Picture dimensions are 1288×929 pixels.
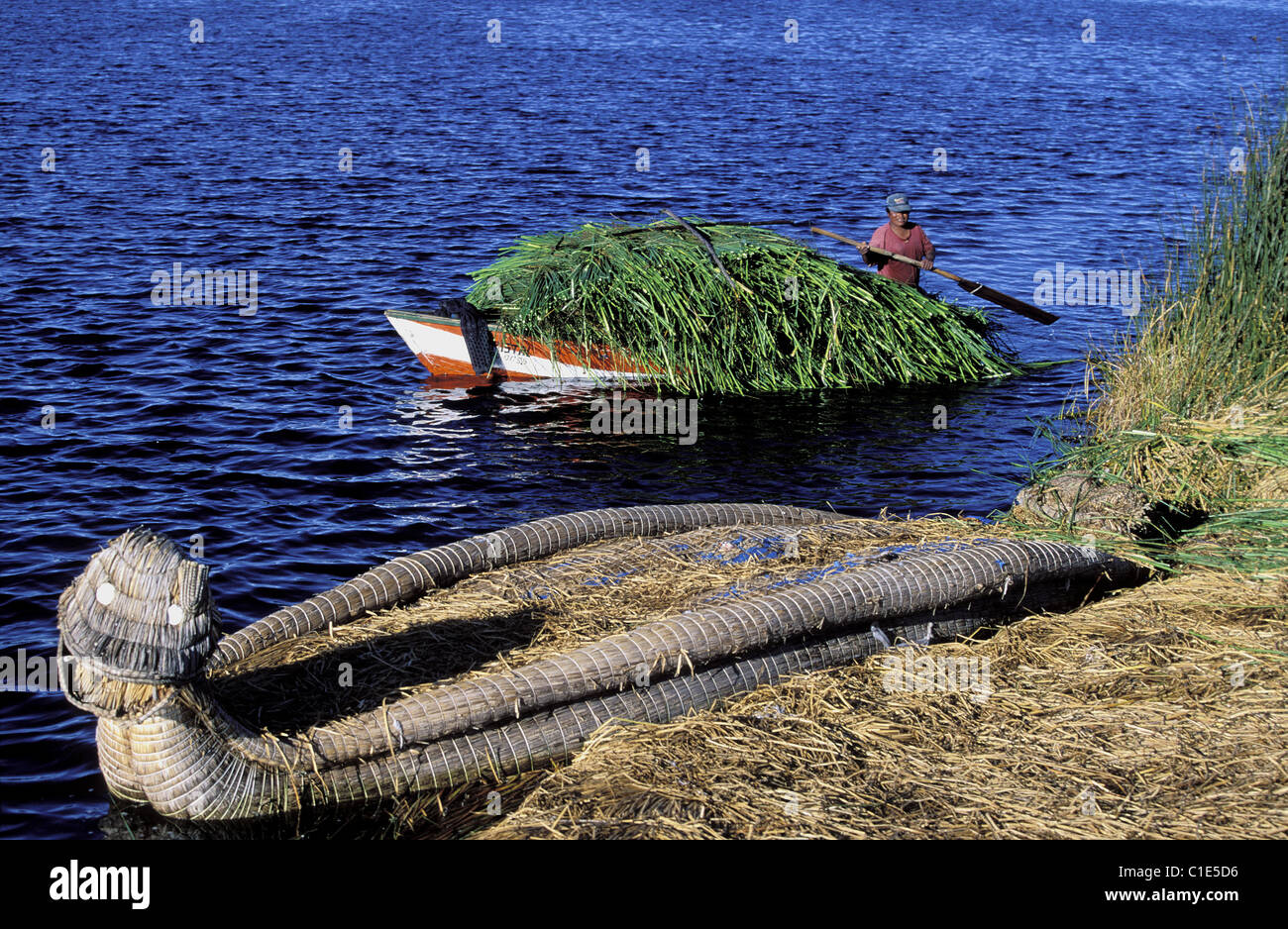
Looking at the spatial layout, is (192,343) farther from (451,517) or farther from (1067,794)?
(1067,794)

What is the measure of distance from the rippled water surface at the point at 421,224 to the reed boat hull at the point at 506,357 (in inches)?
13.1

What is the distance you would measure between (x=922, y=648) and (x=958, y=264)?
15792mm

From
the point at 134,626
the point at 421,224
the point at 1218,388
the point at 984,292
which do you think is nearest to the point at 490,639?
the point at 134,626

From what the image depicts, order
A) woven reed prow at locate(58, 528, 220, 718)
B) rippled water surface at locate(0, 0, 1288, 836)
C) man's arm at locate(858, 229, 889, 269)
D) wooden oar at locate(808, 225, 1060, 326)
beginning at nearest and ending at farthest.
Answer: woven reed prow at locate(58, 528, 220, 718), rippled water surface at locate(0, 0, 1288, 836), wooden oar at locate(808, 225, 1060, 326), man's arm at locate(858, 229, 889, 269)

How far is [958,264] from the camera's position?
834 inches

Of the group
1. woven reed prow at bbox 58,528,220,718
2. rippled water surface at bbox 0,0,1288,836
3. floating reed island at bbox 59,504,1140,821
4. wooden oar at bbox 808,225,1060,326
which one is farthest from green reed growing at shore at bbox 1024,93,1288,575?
woven reed prow at bbox 58,528,220,718

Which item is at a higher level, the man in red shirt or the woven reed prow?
the man in red shirt

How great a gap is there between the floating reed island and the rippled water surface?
5.25ft

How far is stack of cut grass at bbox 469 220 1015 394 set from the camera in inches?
569

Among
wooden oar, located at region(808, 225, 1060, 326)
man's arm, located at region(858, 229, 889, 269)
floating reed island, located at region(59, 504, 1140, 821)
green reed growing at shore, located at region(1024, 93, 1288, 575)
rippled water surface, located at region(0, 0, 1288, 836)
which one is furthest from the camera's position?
man's arm, located at region(858, 229, 889, 269)

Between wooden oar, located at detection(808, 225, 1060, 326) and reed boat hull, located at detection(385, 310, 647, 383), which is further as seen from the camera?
wooden oar, located at detection(808, 225, 1060, 326)

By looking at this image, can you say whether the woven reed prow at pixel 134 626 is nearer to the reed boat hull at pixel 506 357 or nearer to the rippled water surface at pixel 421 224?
the rippled water surface at pixel 421 224

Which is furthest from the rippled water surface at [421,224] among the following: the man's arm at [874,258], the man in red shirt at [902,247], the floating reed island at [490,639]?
the man's arm at [874,258]

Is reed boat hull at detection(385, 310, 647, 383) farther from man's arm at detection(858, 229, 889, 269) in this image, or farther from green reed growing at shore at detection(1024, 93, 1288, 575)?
green reed growing at shore at detection(1024, 93, 1288, 575)
